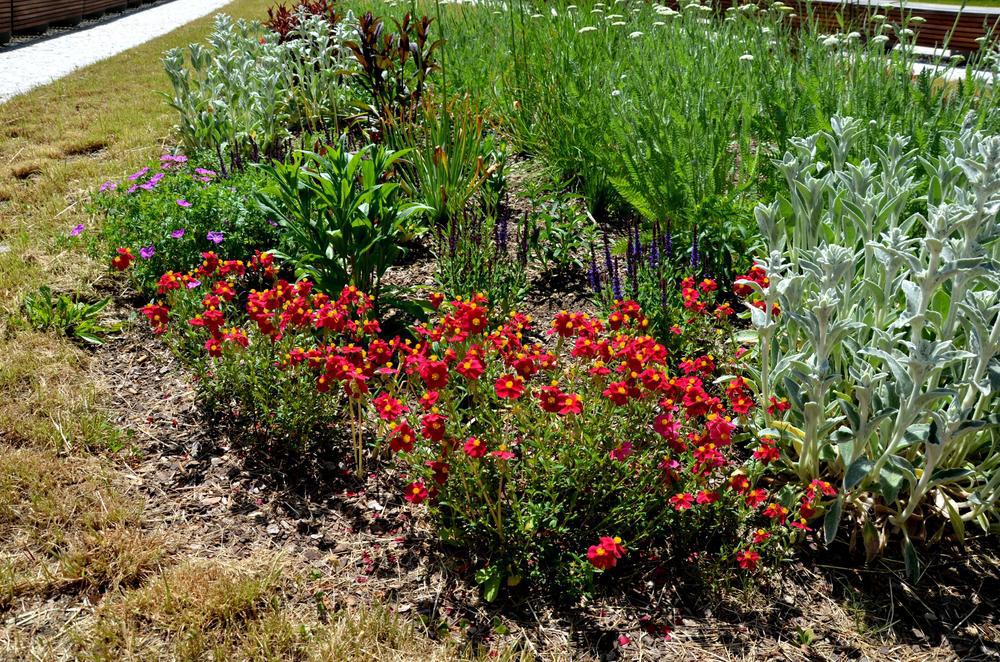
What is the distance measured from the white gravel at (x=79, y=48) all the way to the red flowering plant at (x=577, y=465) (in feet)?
23.4

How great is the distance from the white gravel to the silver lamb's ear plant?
7.69 m

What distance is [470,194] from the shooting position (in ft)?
13.3

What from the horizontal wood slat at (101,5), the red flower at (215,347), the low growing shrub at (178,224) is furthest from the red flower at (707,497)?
the horizontal wood slat at (101,5)

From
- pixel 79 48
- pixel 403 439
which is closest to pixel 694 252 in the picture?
pixel 403 439

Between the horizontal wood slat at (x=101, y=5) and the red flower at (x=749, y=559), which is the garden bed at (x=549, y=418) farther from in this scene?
the horizontal wood slat at (x=101, y=5)

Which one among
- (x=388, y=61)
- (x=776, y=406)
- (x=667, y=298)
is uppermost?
(x=388, y=61)

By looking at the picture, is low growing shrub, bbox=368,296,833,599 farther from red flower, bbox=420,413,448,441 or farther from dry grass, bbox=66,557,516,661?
dry grass, bbox=66,557,516,661

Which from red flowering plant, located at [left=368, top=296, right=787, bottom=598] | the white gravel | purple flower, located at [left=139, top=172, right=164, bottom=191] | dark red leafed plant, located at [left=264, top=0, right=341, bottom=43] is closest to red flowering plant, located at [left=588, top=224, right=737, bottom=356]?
red flowering plant, located at [left=368, top=296, right=787, bottom=598]

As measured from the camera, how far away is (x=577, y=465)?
2219 millimetres

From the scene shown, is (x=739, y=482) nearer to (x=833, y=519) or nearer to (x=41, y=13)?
(x=833, y=519)

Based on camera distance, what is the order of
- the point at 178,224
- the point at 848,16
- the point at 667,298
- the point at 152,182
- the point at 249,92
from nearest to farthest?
the point at 667,298, the point at 178,224, the point at 152,182, the point at 249,92, the point at 848,16

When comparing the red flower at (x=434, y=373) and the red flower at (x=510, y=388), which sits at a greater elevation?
the red flower at (x=434, y=373)

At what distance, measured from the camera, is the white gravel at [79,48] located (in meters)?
8.16

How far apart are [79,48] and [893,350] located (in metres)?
11.5
